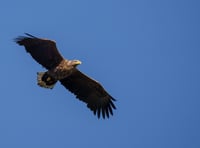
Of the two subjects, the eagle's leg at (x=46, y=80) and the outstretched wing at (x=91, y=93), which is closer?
the eagle's leg at (x=46, y=80)

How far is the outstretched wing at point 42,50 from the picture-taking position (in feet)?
111

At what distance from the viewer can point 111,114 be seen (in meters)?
34.7

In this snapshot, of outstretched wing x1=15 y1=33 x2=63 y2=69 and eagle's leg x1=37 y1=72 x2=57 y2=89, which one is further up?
outstretched wing x1=15 y1=33 x2=63 y2=69

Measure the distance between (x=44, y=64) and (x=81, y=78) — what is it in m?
1.09

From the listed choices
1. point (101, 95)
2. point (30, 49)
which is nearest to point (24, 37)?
point (30, 49)

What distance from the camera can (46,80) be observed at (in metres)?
33.8

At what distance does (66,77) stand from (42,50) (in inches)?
41.1

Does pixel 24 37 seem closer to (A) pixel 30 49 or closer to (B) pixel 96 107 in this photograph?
(A) pixel 30 49

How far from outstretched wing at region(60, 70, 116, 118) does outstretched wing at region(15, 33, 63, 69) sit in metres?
0.67

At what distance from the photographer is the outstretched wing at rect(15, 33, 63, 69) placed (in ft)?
111

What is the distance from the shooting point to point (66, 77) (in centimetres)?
3444

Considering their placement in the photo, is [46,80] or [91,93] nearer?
[46,80]

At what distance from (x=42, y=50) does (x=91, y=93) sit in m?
1.85

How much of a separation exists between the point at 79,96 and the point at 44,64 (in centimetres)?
136
